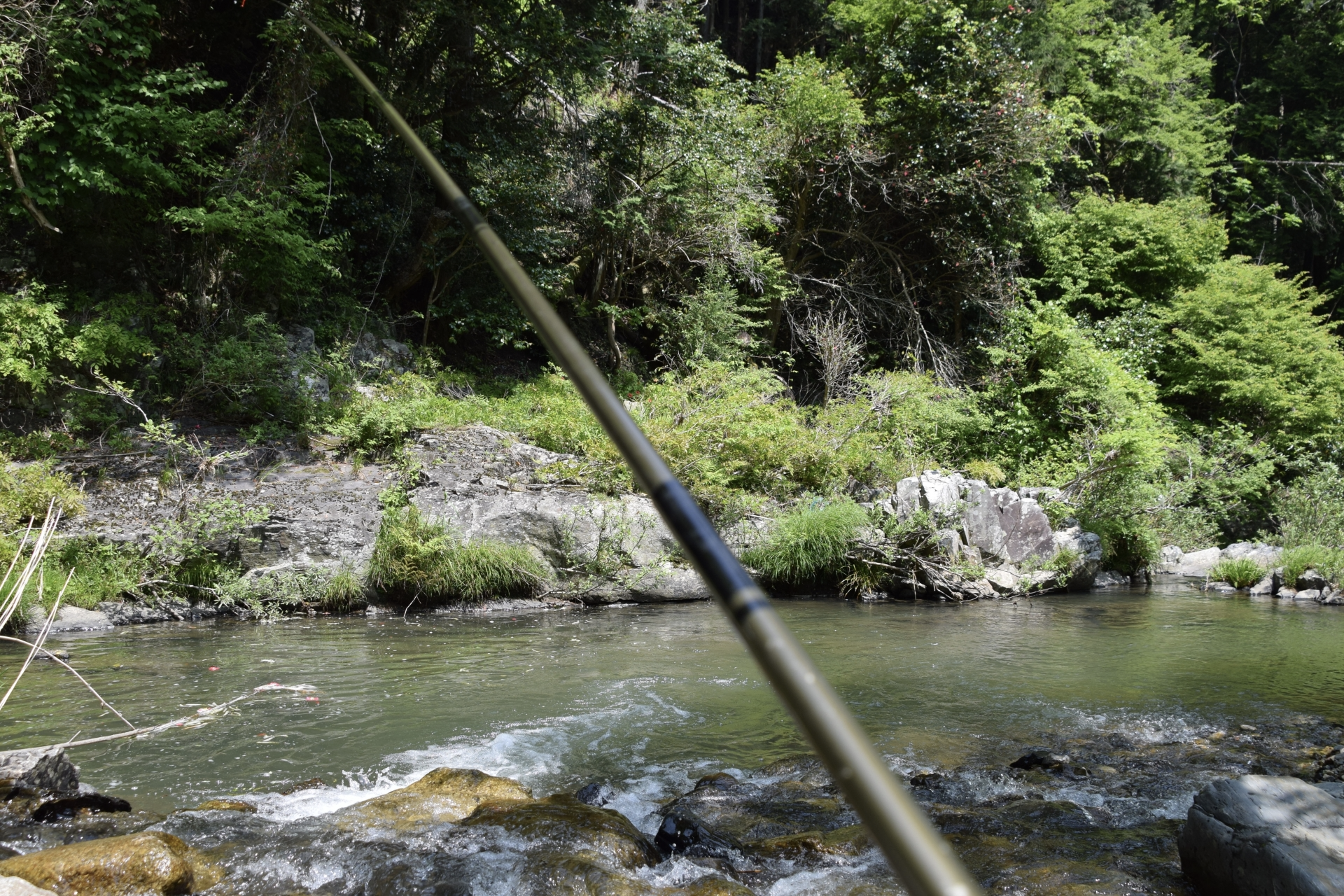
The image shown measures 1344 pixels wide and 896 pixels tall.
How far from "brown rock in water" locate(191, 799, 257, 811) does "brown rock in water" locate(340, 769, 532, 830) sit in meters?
0.48

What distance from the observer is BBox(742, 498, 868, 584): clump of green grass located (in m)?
10.2

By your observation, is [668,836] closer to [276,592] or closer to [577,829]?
[577,829]

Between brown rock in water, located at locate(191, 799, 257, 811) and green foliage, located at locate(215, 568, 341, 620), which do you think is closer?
brown rock in water, located at locate(191, 799, 257, 811)

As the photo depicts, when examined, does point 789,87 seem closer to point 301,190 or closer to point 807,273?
point 807,273

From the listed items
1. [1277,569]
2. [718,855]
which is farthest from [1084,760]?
[1277,569]

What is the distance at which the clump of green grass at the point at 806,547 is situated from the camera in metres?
10.2

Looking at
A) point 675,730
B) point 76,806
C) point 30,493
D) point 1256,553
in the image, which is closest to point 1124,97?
point 1256,553

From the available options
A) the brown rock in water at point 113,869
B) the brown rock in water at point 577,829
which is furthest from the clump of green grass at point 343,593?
the brown rock in water at point 113,869

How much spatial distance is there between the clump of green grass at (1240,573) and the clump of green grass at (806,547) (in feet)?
18.3

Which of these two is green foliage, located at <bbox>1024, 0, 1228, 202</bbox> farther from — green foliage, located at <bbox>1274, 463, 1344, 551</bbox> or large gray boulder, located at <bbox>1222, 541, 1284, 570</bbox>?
large gray boulder, located at <bbox>1222, 541, 1284, 570</bbox>

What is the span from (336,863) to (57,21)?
10463 mm

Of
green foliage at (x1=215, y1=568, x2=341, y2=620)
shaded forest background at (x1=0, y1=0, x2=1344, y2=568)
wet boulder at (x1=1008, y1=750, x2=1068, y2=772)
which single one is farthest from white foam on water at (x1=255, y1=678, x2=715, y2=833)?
shaded forest background at (x1=0, y1=0, x2=1344, y2=568)

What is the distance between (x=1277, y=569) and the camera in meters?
11.1

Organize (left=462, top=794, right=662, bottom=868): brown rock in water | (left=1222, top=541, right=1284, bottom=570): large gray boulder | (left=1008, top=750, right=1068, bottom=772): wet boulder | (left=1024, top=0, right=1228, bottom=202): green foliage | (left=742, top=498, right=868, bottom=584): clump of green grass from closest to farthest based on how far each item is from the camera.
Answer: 1. (left=462, top=794, right=662, bottom=868): brown rock in water
2. (left=1008, top=750, right=1068, bottom=772): wet boulder
3. (left=742, top=498, right=868, bottom=584): clump of green grass
4. (left=1222, top=541, right=1284, bottom=570): large gray boulder
5. (left=1024, top=0, right=1228, bottom=202): green foliage
